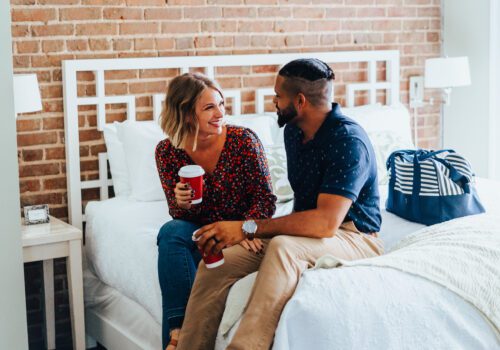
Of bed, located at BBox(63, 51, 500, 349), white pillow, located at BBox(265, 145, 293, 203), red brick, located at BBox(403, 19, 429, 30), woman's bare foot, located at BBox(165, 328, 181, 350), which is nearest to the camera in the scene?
bed, located at BBox(63, 51, 500, 349)

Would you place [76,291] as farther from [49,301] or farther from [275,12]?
[275,12]

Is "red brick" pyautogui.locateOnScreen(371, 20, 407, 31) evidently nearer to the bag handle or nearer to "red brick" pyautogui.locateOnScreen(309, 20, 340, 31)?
"red brick" pyautogui.locateOnScreen(309, 20, 340, 31)

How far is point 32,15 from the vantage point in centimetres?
363

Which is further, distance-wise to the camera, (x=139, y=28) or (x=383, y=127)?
(x=383, y=127)

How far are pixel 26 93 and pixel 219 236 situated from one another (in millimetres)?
1311

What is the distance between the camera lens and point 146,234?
318 cm

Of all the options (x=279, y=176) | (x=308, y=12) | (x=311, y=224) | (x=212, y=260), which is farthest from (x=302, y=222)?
(x=308, y=12)

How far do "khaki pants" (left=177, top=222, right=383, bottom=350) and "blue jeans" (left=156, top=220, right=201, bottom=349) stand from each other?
0.59 ft

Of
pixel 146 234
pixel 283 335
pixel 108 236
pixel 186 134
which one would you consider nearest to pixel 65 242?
pixel 108 236

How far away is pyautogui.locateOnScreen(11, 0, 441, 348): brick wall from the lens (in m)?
3.67

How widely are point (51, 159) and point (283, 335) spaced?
6.63 ft

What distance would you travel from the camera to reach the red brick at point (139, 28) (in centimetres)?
385

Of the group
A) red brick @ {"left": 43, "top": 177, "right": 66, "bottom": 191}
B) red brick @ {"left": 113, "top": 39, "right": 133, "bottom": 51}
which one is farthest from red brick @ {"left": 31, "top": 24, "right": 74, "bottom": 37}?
red brick @ {"left": 43, "top": 177, "right": 66, "bottom": 191}

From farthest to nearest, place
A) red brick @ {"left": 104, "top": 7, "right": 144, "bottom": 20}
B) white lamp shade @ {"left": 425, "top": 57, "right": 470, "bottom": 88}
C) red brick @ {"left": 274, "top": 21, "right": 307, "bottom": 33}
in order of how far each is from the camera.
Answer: white lamp shade @ {"left": 425, "top": 57, "right": 470, "bottom": 88}, red brick @ {"left": 274, "top": 21, "right": 307, "bottom": 33}, red brick @ {"left": 104, "top": 7, "right": 144, "bottom": 20}
